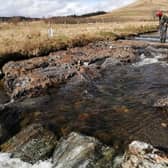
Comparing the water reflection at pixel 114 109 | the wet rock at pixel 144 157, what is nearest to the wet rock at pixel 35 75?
the water reflection at pixel 114 109

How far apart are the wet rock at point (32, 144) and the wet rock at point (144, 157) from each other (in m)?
4.12

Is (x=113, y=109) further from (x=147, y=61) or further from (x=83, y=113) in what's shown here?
(x=147, y=61)

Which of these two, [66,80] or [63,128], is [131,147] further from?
[66,80]

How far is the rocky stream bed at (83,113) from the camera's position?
47.9ft

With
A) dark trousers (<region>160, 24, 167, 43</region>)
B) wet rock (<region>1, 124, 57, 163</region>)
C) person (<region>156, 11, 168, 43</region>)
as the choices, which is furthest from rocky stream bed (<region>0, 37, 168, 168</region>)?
person (<region>156, 11, 168, 43</region>)

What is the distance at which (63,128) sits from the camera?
17750 mm

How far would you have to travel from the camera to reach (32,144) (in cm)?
1612

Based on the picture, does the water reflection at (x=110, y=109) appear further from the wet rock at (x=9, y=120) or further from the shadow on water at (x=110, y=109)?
the wet rock at (x=9, y=120)

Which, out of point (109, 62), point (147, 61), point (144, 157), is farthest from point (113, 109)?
point (147, 61)

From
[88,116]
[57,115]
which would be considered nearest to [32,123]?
[57,115]

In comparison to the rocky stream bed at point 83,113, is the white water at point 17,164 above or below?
below

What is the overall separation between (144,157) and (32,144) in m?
5.73

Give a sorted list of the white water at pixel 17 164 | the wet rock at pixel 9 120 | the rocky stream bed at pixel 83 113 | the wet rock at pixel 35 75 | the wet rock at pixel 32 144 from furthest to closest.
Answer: the wet rock at pixel 35 75, the wet rock at pixel 9 120, the wet rock at pixel 32 144, the white water at pixel 17 164, the rocky stream bed at pixel 83 113

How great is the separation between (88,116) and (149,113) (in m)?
3.27
